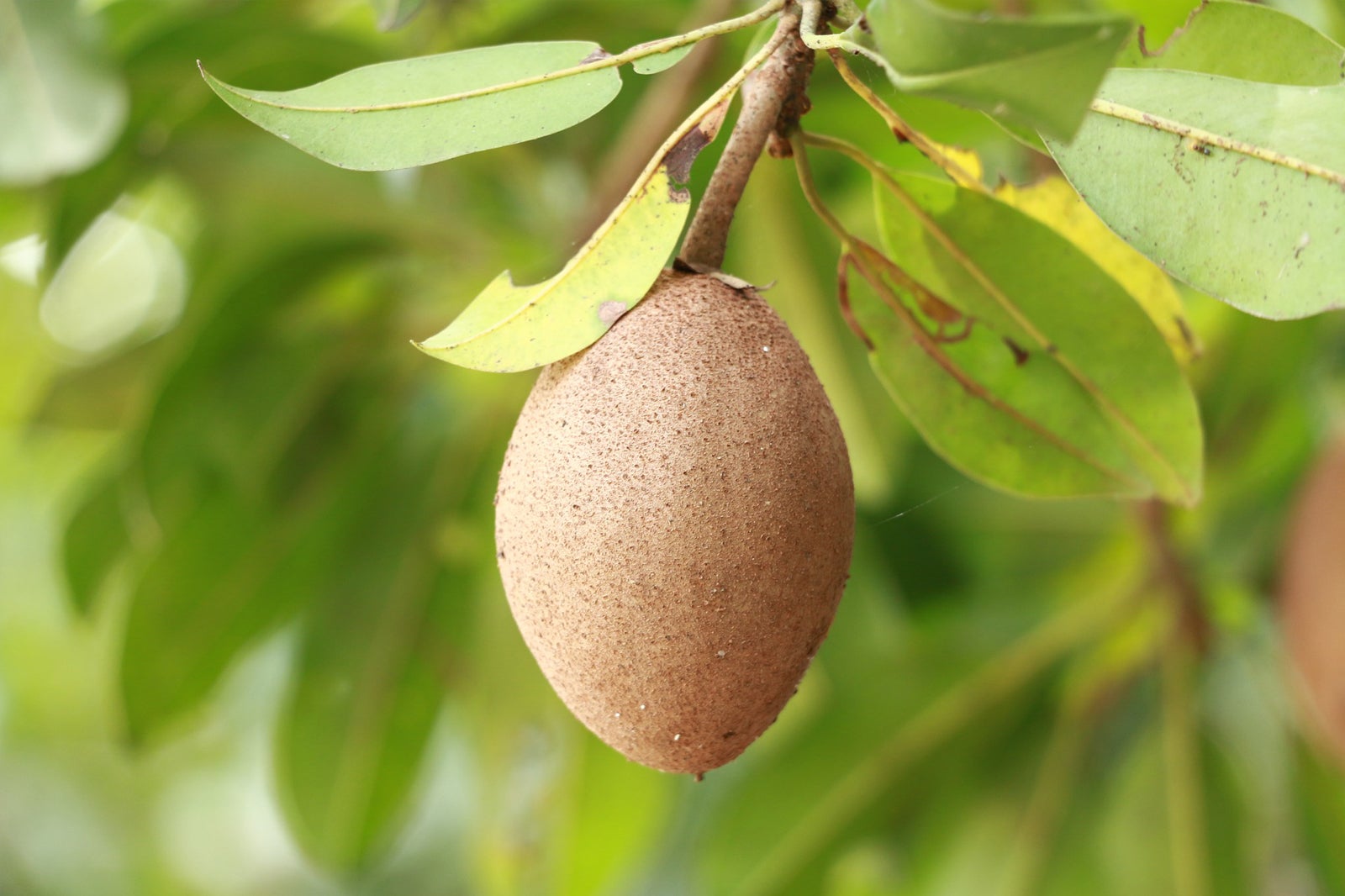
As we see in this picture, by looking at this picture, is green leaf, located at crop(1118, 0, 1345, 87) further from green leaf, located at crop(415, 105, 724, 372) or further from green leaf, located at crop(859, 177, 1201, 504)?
green leaf, located at crop(415, 105, 724, 372)

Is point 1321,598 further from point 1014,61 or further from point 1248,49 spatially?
point 1014,61

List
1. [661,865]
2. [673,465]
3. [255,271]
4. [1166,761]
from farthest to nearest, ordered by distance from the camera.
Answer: [661,865], [1166,761], [255,271], [673,465]

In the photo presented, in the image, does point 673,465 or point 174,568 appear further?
point 174,568

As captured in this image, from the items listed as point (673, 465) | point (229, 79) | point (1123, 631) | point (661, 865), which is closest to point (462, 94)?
point (673, 465)

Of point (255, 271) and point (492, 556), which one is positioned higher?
point (255, 271)

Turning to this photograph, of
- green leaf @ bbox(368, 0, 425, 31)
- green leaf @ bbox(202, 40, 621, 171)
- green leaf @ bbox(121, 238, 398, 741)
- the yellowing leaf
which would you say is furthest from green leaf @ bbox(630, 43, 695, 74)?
green leaf @ bbox(121, 238, 398, 741)

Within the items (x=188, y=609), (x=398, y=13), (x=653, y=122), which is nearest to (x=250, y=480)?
(x=188, y=609)

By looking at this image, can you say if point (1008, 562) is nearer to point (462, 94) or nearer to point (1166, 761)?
point (1166, 761)

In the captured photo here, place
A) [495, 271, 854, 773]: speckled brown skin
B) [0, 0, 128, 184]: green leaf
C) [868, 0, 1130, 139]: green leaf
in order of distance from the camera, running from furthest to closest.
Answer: [0, 0, 128, 184]: green leaf, [495, 271, 854, 773]: speckled brown skin, [868, 0, 1130, 139]: green leaf
